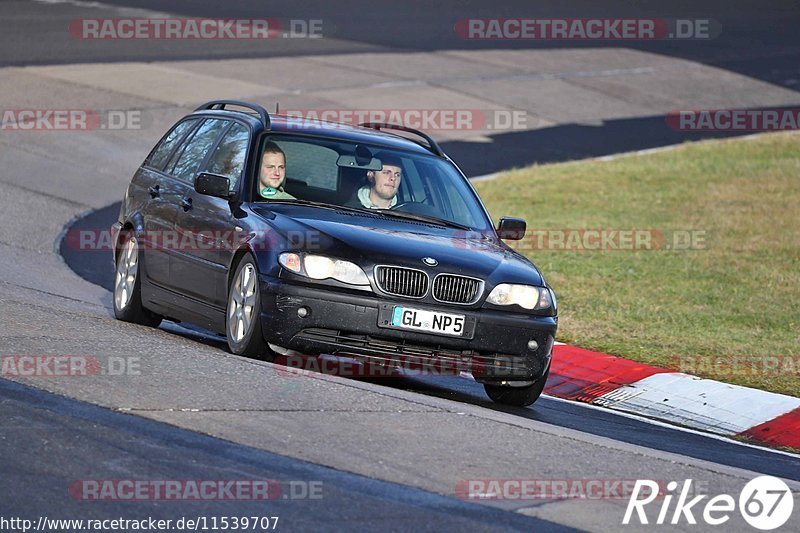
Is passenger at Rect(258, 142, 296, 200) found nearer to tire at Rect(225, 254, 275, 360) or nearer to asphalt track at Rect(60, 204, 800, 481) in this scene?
tire at Rect(225, 254, 275, 360)

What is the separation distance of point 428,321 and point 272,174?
1.74m

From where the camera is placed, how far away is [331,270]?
361 inches

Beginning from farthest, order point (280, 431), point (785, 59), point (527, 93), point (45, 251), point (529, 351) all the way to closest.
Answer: point (785, 59)
point (527, 93)
point (45, 251)
point (529, 351)
point (280, 431)

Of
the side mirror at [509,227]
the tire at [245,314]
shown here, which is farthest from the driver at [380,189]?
the tire at [245,314]

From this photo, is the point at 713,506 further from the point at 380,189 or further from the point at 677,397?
the point at 677,397

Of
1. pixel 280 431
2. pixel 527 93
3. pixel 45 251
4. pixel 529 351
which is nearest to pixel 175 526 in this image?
pixel 280 431

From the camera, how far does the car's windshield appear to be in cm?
1023

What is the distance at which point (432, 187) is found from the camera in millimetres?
10766

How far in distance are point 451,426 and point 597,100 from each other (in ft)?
74.7

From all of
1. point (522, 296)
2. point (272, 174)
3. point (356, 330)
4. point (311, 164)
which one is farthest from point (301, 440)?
point (311, 164)

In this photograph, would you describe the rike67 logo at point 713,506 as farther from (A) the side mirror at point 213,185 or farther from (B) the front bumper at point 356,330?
(A) the side mirror at point 213,185

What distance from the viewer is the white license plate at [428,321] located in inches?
360

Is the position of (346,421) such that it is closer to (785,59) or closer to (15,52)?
(15,52)

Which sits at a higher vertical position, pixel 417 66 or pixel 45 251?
pixel 417 66
